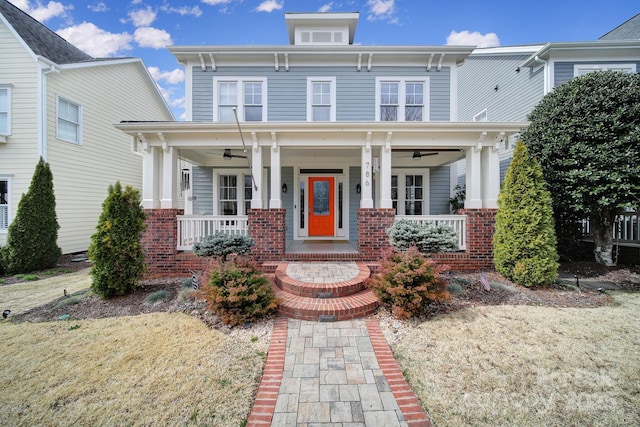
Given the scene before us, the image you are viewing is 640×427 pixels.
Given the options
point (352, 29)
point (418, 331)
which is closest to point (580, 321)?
point (418, 331)

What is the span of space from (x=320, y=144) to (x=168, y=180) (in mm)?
3692

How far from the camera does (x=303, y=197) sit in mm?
8867

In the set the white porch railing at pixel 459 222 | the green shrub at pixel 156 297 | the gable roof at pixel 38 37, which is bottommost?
the green shrub at pixel 156 297

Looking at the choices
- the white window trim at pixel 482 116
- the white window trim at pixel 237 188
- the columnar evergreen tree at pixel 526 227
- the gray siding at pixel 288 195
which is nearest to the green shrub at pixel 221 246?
the gray siding at pixel 288 195

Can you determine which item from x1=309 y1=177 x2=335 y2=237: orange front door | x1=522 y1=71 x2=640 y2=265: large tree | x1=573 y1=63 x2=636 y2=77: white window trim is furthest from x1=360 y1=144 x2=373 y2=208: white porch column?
x1=573 y1=63 x2=636 y2=77: white window trim

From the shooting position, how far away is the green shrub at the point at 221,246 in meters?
5.04

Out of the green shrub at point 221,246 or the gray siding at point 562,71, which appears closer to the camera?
the green shrub at point 221,246

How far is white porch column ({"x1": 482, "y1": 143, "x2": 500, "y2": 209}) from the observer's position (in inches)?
249

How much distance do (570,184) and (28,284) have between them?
12466 mm

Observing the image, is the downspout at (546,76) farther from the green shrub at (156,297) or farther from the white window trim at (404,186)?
the green shrub at (156,297)

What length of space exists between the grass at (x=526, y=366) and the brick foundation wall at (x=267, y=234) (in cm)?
358

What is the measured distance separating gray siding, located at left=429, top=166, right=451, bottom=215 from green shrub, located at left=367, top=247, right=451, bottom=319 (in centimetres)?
532

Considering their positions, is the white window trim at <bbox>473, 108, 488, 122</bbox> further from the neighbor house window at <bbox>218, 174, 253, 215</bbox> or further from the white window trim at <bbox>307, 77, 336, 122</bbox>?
the neighbor house window at <bbox>218, 174, 253, 215</bbox>

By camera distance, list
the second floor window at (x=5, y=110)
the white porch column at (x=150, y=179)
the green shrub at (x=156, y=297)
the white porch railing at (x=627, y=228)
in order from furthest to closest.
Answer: the second floor window at (x=5, y=110) → the white porch railing at (x=627, y=228) → the white porch column at (x=150, y=179) → the green shrub at (x=156, y=297)
